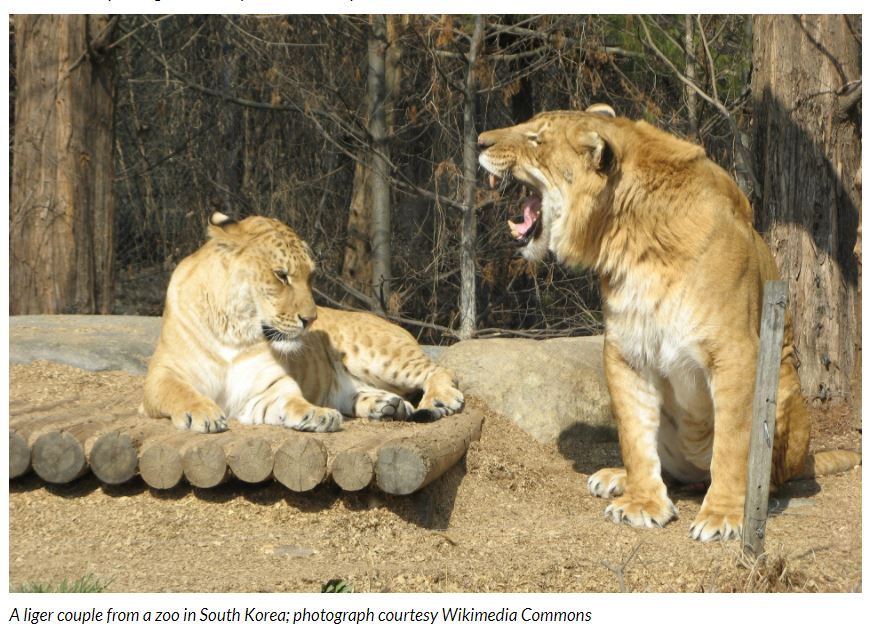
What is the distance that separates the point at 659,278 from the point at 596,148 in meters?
0.59

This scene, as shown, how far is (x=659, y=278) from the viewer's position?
461 centimetres

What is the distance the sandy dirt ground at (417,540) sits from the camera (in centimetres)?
384

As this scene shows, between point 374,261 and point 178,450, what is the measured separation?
4536 millimetres

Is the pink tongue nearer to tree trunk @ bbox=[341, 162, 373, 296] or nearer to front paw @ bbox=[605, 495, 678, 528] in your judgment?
front paw @ bbox=[605, 495, 678, 528]

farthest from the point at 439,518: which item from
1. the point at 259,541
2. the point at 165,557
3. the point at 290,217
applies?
the point at 290,217

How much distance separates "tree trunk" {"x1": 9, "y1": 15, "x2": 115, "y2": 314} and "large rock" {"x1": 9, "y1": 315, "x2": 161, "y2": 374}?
656 mm

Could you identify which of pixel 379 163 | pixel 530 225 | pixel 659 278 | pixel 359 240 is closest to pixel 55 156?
pixel 379 163

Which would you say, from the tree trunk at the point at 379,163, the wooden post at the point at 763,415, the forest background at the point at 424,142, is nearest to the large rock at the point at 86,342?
the forest background at the point at 424,142

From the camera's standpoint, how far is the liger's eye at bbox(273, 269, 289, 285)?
17.3 ft

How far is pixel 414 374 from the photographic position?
6.04 meters

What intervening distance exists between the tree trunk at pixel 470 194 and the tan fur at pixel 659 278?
3.00m

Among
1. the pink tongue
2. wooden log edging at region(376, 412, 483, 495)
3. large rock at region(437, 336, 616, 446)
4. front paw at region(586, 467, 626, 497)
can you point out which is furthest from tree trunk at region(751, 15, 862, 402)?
wooden log edging at region(376, 412, 483, 495)

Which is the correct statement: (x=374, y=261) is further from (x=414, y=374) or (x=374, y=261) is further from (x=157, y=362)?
(x=157, y=362)

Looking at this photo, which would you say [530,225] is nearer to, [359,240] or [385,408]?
[385,408]
